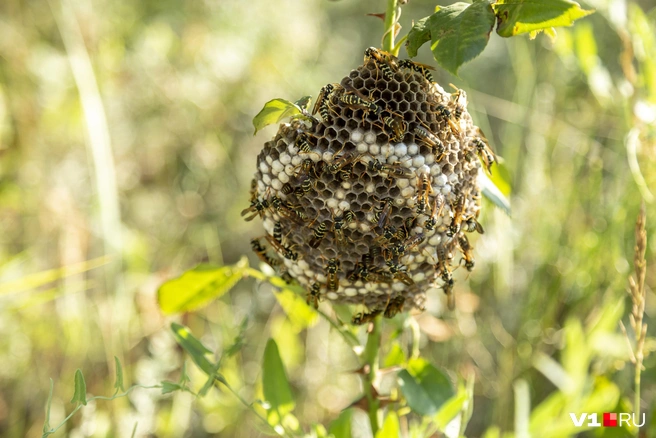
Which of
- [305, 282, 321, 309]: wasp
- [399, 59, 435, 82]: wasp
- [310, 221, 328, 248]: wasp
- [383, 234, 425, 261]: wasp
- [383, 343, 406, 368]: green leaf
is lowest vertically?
[383, 343, 406, 368]: green leaf

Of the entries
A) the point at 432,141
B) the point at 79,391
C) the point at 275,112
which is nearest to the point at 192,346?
the point at 79,391

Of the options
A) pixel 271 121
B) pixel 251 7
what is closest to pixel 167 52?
pixel 251 7

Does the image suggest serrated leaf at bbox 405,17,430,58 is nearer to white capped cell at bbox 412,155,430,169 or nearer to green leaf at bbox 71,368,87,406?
white capped cell at bbox 412,155,430,169

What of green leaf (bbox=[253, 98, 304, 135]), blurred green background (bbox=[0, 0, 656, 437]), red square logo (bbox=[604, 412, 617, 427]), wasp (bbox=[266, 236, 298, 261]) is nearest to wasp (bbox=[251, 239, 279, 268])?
wasp (bbox=[266, 236, 298, 261])

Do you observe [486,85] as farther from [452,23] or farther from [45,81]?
[452,23]

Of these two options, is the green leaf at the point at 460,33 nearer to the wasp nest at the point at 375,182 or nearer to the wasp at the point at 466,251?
the wasp nest at the point at 375,182

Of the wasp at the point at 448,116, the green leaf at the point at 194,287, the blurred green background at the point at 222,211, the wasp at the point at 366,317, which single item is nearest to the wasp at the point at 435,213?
the wasp at the point at 448,116

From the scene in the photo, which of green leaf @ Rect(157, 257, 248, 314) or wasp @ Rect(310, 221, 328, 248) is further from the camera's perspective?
green leaf @ Rect(157, 257, 248, 314)
